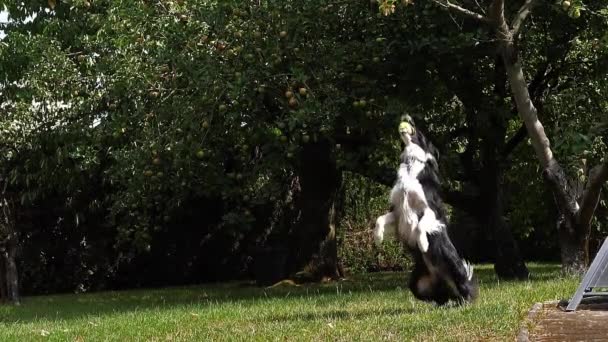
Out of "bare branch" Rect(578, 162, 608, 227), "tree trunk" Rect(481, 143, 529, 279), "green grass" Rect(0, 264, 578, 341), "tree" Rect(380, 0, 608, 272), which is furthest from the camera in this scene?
"tree trunk" Rect(481, 143, 529, 279)

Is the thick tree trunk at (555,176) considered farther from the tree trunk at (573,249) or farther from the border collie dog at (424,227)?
the border collie dog at (424,227)

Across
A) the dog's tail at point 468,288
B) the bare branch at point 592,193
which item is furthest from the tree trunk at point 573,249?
the dog's tail at point 468,288

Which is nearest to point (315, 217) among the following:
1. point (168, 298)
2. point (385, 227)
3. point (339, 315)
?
point (168, 298)

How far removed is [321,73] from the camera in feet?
42.6

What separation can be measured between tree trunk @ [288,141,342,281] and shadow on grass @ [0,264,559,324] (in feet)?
3.24

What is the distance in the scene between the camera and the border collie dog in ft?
28.3

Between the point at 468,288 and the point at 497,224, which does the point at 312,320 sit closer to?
the point at 468,288

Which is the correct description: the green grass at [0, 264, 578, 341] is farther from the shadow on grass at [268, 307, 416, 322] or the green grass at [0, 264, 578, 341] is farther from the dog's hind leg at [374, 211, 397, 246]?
the dog's hind leg at [374, 211, 397, 246]

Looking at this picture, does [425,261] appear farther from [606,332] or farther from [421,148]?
[606,332]

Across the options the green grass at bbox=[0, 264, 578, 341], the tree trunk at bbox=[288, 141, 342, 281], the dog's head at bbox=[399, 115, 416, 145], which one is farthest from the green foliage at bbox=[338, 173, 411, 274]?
the dog's head at bbox=[399, 115, 416, 145]

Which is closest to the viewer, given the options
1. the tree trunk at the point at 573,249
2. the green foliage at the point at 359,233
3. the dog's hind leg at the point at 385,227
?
the dog's hind leg at the point at 385,227

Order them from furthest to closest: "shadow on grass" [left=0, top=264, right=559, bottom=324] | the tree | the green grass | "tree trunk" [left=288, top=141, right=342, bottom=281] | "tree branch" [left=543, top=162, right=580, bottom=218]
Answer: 1. "tree trunk" [left=288, top=141, right=342, bottom=281]
2. "tree branch" [left=543, top=162, right=580, bottom=218]
3. "shadow on grass" [left=0, top=264, right=559, bottom=324]
4. the tree
5. the green grass

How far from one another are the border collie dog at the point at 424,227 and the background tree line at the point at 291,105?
67.5 inches

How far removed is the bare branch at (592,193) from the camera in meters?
12.9
